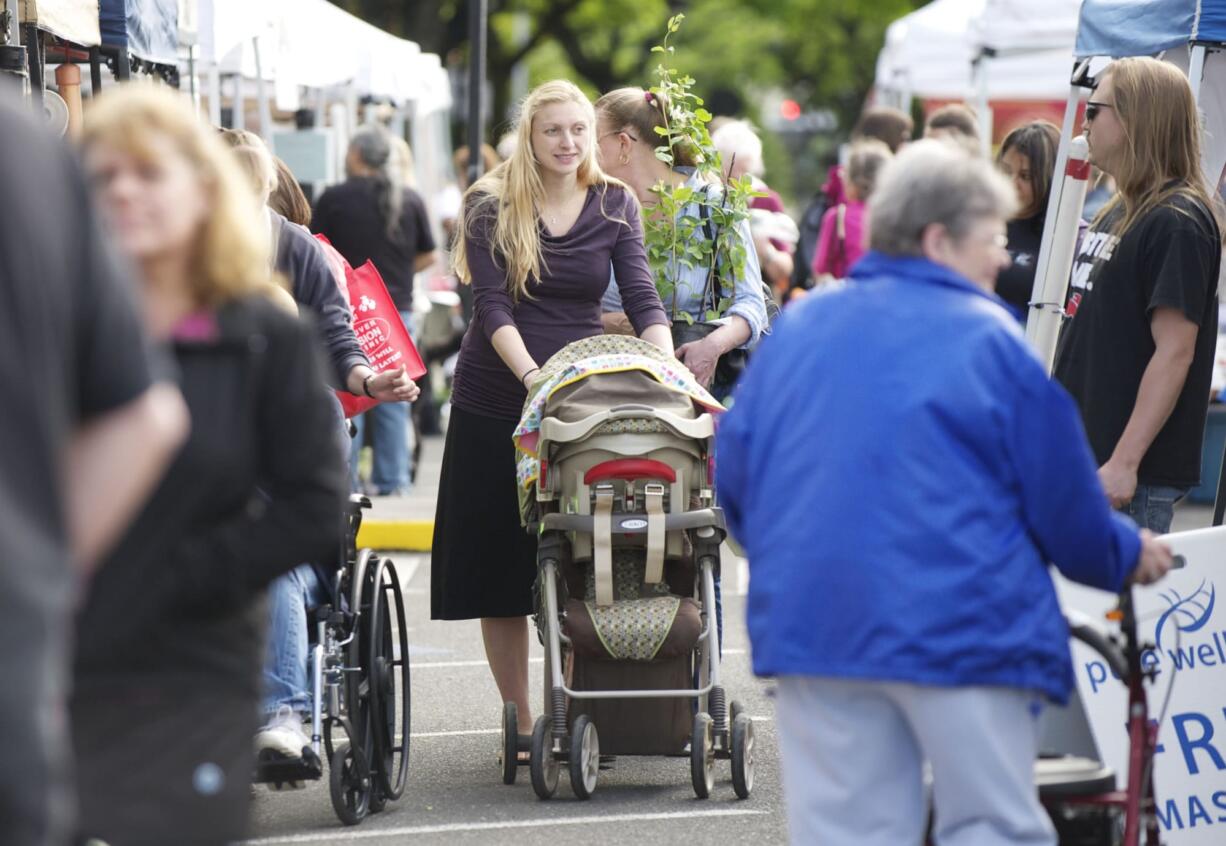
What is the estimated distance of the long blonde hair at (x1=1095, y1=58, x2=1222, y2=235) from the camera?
5.47m

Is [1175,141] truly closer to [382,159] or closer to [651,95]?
[651,95]

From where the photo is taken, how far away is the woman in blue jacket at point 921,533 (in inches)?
138

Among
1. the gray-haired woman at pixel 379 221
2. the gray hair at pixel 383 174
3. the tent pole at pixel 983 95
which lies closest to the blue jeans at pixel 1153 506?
the gray-haired woman at pixel 379 221

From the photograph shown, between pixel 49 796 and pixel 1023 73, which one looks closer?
pixel 49 796

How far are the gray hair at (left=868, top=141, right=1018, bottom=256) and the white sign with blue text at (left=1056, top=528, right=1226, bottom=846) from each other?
61.4 inches

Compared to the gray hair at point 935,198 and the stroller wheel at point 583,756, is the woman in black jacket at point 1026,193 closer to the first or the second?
the stroller wheel at point 583,756

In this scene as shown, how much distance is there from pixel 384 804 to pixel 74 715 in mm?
3317

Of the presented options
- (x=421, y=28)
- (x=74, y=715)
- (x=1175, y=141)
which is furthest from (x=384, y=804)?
(x=421, y=28)

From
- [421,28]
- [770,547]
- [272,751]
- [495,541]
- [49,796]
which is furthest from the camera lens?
[421,28]

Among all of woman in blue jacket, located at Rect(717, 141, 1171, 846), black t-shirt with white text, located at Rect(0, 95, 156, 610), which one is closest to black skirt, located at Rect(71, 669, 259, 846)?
black t-shirt with white text, located at Rect(0, 95, 156, 610)

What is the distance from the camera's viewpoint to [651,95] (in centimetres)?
697

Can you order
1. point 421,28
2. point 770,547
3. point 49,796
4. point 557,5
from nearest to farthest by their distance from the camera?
point 49,796 → point 770,547 → point 421,28 → point 557,5

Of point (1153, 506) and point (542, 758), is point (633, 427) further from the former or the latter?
point (1153, 506)

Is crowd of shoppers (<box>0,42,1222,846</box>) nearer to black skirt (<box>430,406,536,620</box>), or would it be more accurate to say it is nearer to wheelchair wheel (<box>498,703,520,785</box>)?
wheelchair wheel (<box>498,703,520,785</box>)
